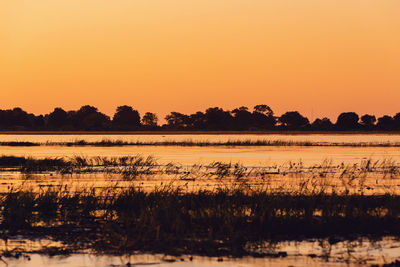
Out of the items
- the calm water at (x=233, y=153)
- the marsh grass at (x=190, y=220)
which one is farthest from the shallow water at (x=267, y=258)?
the calm water at (x=233, y=153)

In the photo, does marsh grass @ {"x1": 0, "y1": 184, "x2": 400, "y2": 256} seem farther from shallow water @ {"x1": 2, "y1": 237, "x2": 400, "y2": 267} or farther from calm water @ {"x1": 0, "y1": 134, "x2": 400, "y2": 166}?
calm water @ {"x1": 0, "y1": 134, "x2": 400, "y2": 166}

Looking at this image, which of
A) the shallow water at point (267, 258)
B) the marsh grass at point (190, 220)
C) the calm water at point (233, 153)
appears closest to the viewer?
the shallow water at point (267, 258)

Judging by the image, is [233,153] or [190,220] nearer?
[190,220]

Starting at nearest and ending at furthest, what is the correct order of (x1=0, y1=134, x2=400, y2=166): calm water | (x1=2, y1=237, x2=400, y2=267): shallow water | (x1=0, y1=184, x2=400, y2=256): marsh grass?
(x1=2, y1=237, x2=400, y2=267): shallow water
(x1=0, y1=184, x2=400, y2=256): marsh grass
(x1=0, y1=134, x2=400, y2=166): calm water

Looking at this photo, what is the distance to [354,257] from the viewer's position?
15.1 meters

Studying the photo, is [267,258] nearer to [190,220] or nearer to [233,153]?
[190,220]

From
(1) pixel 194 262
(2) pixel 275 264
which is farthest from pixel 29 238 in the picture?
(2) pixel 275 264

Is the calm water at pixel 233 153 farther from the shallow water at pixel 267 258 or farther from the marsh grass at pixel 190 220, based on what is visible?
the shallow water at pixel 267 258

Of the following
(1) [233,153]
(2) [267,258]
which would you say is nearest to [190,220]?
(2) [267,258]

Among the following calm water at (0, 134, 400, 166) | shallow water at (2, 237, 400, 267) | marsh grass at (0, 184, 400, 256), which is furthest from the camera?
calm water at (0, 134, 400, 166)

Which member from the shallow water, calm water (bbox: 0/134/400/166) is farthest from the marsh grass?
calm water (bbox: 0/134/400/166)

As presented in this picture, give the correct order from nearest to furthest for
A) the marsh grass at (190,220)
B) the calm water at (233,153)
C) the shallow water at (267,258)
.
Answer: the shallow water at (267,258)
the marsh grass at (190,220)
the calm water at (233,153)

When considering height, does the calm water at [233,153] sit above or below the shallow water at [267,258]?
above

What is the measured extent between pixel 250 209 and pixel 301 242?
5.04 meters
